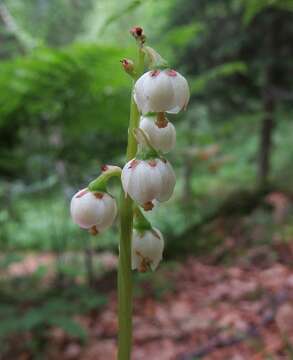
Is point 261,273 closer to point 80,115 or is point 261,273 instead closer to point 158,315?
point 158,315

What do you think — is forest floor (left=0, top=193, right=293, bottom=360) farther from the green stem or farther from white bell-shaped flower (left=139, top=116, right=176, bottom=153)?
white bell-shaped flower (left=139, top=116, right=176, bottom=153)

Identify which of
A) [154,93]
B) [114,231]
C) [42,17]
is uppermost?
[42,17]

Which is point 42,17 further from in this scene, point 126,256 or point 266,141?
point 126,256

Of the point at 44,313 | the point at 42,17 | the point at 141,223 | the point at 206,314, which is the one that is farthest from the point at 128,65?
the point at 42,17

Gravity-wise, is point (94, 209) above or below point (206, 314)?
below

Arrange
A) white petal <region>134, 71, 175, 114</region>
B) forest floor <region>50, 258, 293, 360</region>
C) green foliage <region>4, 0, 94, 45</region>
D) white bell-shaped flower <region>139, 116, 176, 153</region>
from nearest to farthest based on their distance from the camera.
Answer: white petal <region>134, 71, 175, 114</region>, white bell-shaped flower <region>139, 116, 176, 153</region>, forest floor <region>50, 258, 293, 360</region>, green foliage <region>4, 0, 94, 45</region>

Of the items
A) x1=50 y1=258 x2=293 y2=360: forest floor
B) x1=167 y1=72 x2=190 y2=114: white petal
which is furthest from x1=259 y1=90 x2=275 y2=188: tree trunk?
x1=167 y1=72 x2=190 y2=114: white petal

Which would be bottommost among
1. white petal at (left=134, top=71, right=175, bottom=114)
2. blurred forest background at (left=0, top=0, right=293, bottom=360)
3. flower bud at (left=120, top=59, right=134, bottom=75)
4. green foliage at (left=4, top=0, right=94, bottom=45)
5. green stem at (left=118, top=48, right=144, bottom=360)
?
green stem at (left=118, top=48, right=144, bottom=360)
